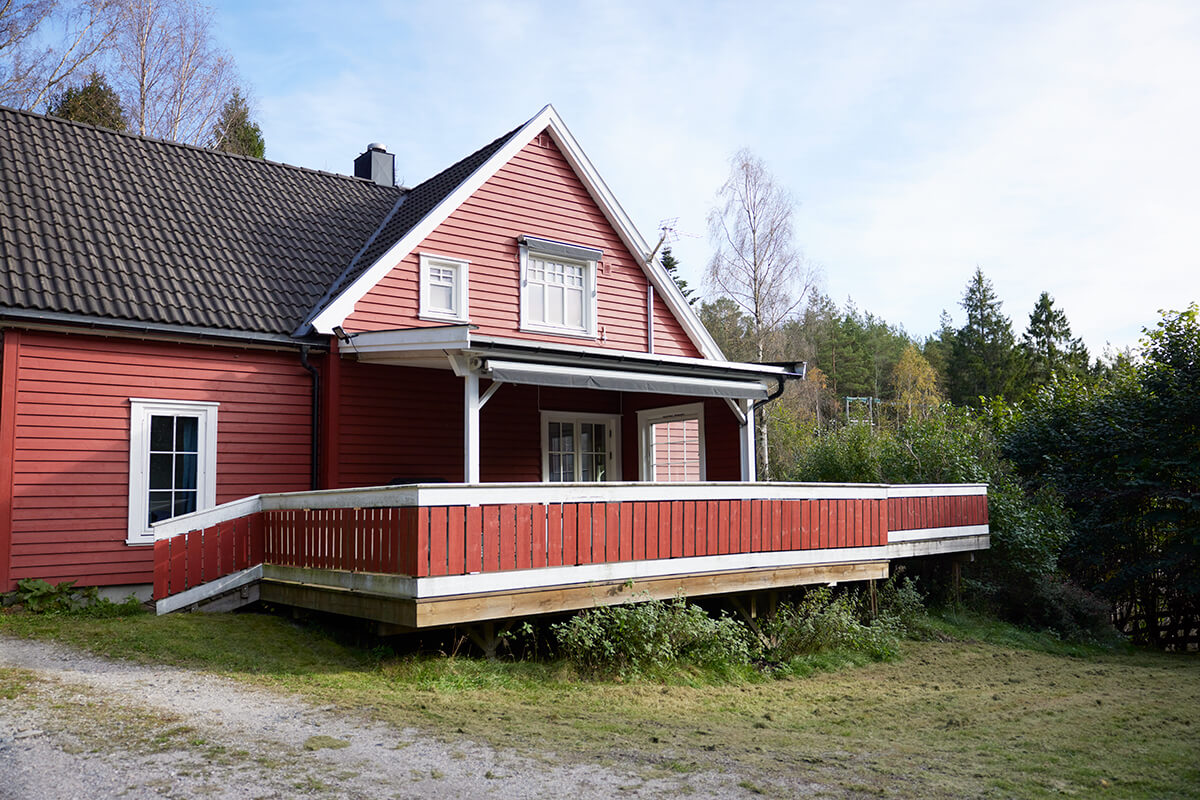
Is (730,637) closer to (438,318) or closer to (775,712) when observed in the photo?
(775,712)

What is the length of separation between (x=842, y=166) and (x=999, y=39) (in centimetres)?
1372

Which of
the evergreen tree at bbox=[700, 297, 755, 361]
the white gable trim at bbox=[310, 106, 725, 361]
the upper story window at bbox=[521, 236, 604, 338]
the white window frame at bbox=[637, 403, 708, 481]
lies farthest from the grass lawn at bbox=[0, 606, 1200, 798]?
the evergreen tree at bbox=[700, 297, 755, 361]

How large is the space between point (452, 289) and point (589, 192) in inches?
128

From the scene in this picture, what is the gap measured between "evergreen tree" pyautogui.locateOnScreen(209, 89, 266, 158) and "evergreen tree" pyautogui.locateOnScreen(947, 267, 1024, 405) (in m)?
36.1

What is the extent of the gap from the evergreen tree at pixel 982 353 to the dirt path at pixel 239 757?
46.3 metres

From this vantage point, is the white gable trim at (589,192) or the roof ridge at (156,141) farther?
the roof ridge at (156,141)

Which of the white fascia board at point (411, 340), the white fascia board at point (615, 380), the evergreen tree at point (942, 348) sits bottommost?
the white fascia board at point (615, 380)

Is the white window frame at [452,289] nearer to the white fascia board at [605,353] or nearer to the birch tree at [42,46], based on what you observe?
the white fascia board at [605,353]

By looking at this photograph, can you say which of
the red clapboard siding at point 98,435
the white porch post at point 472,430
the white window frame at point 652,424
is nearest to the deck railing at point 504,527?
the white porch post at point 472,430

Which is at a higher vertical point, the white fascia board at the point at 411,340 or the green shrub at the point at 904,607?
the white fascia board at the point at 411,340

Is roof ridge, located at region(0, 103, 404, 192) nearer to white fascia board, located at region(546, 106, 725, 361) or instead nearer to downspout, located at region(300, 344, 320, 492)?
white fascia board, located at region(546, 106, 725, 361)

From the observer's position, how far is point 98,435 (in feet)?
36.0

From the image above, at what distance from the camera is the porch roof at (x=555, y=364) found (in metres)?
10.2

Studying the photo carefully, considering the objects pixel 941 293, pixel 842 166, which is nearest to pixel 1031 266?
pixel 941 293
